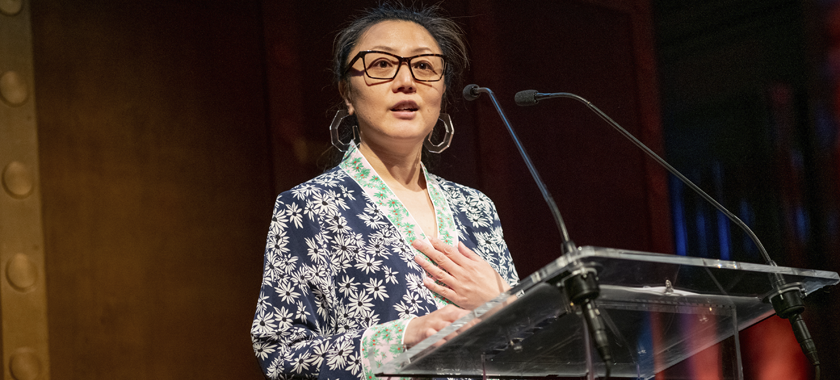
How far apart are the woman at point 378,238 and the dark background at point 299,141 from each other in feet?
2.46

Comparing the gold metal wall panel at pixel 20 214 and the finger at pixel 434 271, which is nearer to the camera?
the finger at pixel 434 271

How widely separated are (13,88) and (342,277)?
117 centimetres

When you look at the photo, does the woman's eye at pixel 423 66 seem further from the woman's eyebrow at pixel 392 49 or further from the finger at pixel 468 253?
the finger at pixel 468 253

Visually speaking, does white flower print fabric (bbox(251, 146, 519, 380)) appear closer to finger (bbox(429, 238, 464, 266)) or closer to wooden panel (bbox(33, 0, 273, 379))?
finger (bbox(429, 238, 464, 266))

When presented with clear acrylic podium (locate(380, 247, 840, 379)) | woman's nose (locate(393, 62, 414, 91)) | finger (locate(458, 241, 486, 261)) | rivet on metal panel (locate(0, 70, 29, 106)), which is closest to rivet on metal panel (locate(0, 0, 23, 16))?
rivet on metal panel (locate(0, 70, 29, 106))

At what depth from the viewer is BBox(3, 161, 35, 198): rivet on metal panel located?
76.9 inches

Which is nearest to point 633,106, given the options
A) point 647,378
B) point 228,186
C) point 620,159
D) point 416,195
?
point 620,159

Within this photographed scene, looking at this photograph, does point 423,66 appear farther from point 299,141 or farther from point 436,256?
point 299,141

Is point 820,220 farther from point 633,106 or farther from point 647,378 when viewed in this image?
point 647,378

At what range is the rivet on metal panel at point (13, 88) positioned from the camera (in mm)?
1974

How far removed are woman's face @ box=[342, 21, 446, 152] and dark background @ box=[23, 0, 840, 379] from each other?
0.77 meters

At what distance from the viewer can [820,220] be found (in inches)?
145

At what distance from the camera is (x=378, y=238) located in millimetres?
1443

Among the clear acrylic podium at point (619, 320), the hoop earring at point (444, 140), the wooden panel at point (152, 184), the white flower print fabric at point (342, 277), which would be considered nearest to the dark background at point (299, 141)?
the wooden panel at point (152, 184)
